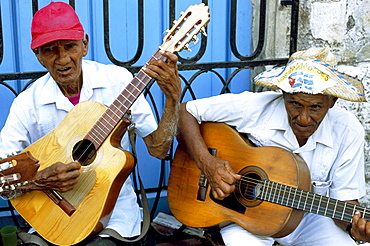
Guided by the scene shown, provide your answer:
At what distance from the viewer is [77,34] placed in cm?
252

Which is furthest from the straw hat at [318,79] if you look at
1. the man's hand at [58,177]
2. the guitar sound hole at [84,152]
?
the man's hand at [58,177]

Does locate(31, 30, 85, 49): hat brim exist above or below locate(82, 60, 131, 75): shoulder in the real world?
above

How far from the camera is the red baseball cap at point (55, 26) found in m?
2.47

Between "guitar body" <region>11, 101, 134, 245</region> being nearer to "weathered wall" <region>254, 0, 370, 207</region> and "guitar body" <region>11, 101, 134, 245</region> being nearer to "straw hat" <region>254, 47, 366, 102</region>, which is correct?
"straw hat" <region>254, 47, 366, 102</region>

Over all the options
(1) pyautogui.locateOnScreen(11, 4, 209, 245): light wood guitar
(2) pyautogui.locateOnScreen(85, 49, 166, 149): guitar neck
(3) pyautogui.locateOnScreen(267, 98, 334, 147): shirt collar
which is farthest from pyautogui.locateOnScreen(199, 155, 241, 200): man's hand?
(2) pyautogui.locateOnScreen(85, 49, 166, 149): guitar neck

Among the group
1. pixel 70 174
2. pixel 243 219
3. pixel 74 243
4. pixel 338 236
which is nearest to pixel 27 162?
pixel 70 174

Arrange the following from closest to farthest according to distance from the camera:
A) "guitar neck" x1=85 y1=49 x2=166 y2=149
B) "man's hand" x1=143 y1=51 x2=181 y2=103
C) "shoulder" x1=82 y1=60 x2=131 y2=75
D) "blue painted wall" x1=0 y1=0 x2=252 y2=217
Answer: "man's hand" x1=143 y1=51 x2=181 y2=103 → "guitar neck" x1=85 y1=49 x2=166 y2=149 → "shoulder" x1=82 y1=60 x2=131 y2=75 → "blue painted wall" x1=0 y1=0 x2=252 y2=217

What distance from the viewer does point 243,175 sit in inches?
105

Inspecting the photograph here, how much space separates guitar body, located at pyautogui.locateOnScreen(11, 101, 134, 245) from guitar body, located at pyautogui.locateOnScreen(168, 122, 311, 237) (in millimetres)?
504

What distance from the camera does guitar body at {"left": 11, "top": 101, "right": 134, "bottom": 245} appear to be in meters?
2.38

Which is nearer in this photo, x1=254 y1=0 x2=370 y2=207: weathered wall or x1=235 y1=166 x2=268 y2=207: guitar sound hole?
x1=235 y1=166 x2=268 y2=207: guitar sound hole

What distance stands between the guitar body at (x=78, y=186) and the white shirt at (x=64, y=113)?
13cm

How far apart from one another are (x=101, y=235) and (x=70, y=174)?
339 millimetres

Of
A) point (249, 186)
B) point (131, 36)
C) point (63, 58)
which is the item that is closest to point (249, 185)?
point (249, 186)
